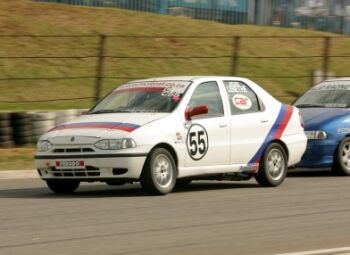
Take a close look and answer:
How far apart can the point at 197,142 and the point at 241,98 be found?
1.23 meters

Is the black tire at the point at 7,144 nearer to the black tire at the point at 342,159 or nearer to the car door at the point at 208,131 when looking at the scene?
the car door at the point at 208,131

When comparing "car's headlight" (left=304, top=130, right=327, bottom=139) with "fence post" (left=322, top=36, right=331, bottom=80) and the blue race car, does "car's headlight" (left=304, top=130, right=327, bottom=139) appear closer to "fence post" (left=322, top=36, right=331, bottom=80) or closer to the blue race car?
the blue race car

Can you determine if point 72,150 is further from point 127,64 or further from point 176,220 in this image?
point 127,64

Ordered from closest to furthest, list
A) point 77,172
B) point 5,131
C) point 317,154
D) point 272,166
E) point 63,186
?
point 77,172 → point 63,186 → point 272,166 → point 317,154 → point 5,131

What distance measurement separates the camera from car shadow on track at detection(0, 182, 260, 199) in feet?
39.7

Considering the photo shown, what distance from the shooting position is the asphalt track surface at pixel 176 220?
841 cm

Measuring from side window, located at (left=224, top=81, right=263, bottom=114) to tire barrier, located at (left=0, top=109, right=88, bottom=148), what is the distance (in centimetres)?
485

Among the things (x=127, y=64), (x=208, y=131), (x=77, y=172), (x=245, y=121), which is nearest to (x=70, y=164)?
(x=77, y=172)

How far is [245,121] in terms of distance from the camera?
12.9m

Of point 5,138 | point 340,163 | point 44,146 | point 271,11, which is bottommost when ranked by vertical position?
point 5,138

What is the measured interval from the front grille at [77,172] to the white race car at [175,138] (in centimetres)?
1

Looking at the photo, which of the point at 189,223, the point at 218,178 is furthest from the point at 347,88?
the point at 189,223

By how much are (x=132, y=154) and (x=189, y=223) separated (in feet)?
6.13

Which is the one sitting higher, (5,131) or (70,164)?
(70,164)
